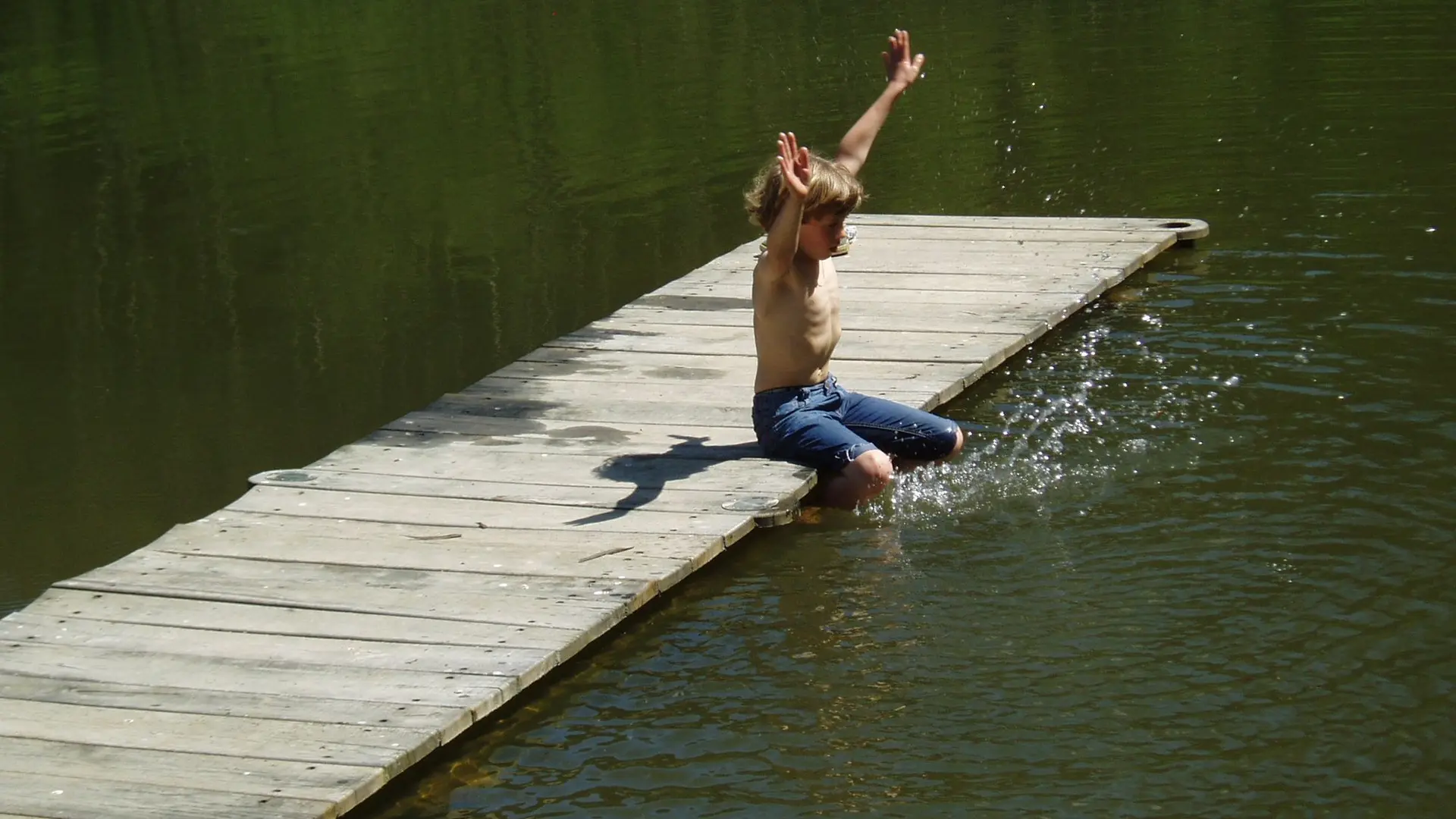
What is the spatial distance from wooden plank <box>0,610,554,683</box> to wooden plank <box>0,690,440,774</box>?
0.34m

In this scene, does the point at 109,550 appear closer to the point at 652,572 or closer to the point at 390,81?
the point at 652,572

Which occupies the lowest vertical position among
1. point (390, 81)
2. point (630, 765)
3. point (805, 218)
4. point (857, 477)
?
point (630, 765)

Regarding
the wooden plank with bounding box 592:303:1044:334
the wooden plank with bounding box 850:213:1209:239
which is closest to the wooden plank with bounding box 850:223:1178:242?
the wooden plank with bounding box 850:213:1209:239

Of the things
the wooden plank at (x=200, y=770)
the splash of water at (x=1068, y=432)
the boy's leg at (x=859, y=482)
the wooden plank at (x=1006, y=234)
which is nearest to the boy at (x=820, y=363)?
the boy's leg at (x=859, y=482)

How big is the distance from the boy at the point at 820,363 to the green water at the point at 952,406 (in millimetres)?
183

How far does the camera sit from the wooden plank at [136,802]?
4.33m

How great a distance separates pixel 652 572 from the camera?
5.70 meters

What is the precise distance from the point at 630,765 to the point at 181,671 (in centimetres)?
137

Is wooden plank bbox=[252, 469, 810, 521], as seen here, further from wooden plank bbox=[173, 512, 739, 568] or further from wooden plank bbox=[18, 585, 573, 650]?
wooden plank bbox=[18, 585, 573, 650]

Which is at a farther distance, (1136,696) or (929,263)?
(929,263)

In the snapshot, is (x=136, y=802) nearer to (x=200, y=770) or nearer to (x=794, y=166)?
(x=200, y=770)

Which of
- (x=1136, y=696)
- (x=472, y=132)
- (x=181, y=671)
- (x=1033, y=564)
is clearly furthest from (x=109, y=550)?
A: (x=472, y=132)

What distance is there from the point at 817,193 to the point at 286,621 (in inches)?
89.9

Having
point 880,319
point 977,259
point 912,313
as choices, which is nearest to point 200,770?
point 880,319
